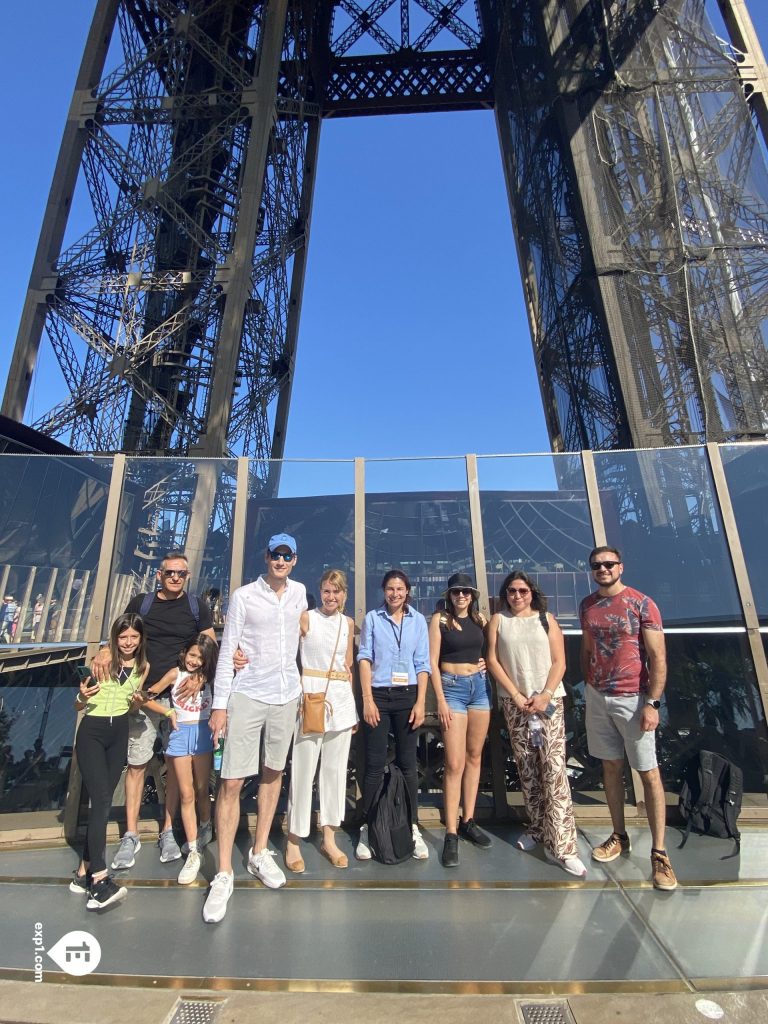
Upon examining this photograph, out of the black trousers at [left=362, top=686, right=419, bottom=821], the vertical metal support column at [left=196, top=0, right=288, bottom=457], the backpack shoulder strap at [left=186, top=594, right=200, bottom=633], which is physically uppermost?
the vertical metal support column at [left=196, top=0, right=288, bottom=457]

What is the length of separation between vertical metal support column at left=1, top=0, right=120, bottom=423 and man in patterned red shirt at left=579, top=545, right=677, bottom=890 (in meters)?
13.0

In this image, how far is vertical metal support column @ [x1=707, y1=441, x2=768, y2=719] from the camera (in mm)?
3473

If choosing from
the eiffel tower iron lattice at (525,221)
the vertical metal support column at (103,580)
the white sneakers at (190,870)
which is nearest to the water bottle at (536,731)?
the white sneakers at (190,870)

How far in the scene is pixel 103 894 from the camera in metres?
2.40

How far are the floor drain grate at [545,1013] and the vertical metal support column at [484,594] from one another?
62.4 inches

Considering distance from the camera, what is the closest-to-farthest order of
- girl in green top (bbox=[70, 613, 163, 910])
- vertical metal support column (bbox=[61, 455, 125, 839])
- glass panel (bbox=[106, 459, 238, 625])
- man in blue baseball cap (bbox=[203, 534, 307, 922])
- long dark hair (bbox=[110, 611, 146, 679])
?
girl in green top (bbox=[70, 613, 163, 910]) → man in blue baseball cap (bbox=[203, 534, 307, 922]) → long dark hair (bbox=[110, 611, 146, 679]) → vertical metal support column (bbox=[61, 455, 125, 839]) → glass panel (bbox=[106, 459, 238, 625])

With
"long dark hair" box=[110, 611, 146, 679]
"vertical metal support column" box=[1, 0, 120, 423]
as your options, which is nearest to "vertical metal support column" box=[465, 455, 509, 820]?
"long dark hair" box=[110, 611, 146, 679]

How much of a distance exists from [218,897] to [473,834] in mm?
1396

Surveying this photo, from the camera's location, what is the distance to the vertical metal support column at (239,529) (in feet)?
12.3

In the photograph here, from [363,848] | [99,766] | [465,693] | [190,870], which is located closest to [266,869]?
[190,870]

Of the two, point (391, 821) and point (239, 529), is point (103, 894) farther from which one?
point (239, 529)

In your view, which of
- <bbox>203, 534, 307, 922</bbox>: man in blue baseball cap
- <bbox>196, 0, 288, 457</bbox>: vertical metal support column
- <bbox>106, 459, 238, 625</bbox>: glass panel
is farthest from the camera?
<bbox>196, 0, 288, 457</bbox>: vertical metal support column

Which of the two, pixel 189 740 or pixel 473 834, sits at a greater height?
pixel 189 740

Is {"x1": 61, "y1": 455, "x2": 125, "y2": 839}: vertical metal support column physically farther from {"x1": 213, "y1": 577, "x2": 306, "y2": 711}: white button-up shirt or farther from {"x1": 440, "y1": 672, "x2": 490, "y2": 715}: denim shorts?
{"x1": 440, "y1": 672, "x2": 490, "y2": 715}: denim shorts
